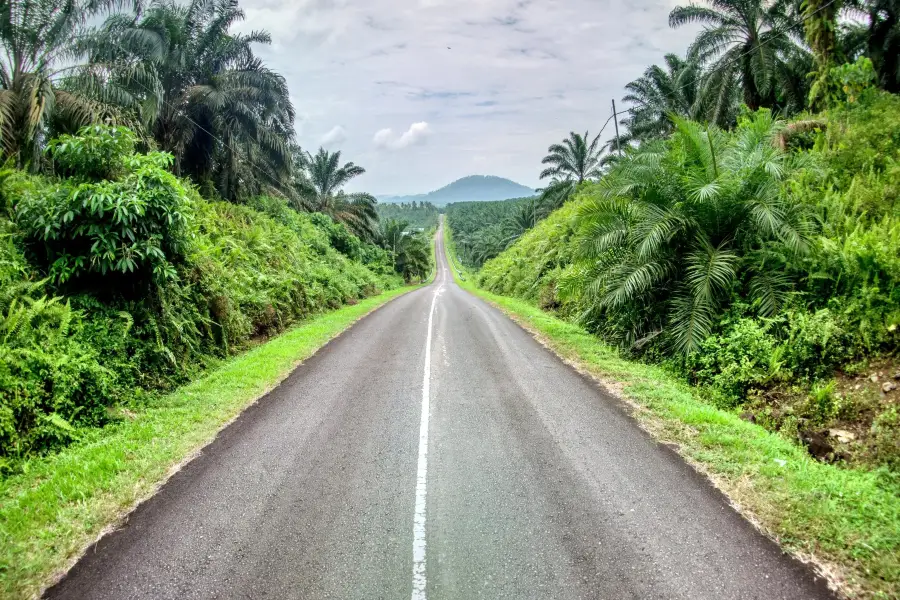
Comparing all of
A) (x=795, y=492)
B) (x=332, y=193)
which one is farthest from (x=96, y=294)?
(x=332, y=193)

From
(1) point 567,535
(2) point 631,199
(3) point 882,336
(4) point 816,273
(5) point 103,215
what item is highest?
(2) point 631,199

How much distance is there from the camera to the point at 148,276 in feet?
26.4

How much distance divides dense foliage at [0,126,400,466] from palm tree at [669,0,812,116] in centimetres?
2194

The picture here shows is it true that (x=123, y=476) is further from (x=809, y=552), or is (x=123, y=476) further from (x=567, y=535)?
(x=809, y=552)

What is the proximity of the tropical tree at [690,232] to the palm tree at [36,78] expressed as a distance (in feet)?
40.9

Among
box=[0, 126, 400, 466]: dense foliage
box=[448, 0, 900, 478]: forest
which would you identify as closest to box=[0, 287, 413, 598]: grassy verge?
box=[0, 126, 400, 466]: dense foliage

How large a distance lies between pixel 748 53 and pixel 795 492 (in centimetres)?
2078

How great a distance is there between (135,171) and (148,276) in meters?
1.88

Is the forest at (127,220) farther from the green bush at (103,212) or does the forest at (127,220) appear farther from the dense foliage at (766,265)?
the dense foliage at (766,265)

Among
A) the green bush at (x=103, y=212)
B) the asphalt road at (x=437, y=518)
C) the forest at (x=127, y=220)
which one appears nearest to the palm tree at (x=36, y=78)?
the forest at (x=127, y=220)

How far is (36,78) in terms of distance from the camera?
10562mm

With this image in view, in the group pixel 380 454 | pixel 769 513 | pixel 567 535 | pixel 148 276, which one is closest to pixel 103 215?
pixel 148 276

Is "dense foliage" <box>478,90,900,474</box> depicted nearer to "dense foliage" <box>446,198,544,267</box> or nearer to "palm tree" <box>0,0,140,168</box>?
"palm tree" <box>0,0,140,168</box>

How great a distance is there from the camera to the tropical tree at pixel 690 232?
8.04 meters
